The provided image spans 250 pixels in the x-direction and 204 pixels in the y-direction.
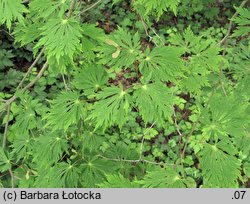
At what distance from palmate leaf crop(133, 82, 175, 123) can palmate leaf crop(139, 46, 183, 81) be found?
52 mm

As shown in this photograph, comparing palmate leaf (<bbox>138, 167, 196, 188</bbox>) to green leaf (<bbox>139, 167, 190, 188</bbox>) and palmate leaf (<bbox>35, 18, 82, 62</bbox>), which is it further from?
palmate leaf (<bbox>35, 18, 82, 62</bbox>)

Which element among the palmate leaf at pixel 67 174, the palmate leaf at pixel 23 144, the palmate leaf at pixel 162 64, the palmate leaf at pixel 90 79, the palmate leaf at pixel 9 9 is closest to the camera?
the palmate leaf at pixel 9 9

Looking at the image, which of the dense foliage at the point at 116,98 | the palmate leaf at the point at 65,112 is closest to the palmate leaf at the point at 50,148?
the dense foliage at the point at 116,98

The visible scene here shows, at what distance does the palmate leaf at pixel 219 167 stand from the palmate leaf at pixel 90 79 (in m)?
0.45

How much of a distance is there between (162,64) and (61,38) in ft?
1.06

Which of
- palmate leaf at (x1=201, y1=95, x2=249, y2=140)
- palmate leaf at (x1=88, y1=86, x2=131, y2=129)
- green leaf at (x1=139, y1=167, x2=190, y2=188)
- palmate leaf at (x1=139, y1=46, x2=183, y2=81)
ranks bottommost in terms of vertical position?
green leaf at (x1=139, y1=167, x2=190, y2=188)

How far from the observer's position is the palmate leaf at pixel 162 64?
1078mm

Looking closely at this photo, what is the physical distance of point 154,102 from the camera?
102 centimetres

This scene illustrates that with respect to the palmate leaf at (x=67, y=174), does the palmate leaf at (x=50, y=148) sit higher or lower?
higher

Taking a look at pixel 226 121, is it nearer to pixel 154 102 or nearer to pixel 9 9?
pixel 154 102

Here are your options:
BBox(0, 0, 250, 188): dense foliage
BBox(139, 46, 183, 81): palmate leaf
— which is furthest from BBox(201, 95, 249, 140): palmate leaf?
BBox(139, 46, 183, 81): palmate leaf

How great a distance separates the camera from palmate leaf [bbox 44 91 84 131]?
1149mm

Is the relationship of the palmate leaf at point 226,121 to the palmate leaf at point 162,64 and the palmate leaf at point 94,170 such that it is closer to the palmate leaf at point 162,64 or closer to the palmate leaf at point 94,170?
the palmate leaf at point 162,64

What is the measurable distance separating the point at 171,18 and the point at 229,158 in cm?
256
